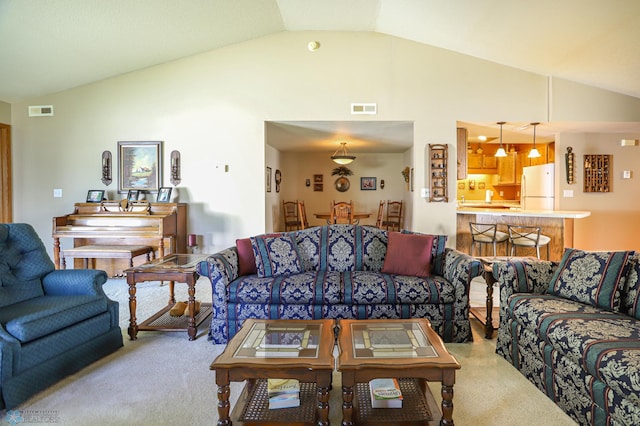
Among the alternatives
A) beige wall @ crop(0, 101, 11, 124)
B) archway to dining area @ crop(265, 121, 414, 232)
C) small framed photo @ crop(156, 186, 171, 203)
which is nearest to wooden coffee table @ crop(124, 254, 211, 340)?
small framed photo @ crop(156, 186, 171, 203)

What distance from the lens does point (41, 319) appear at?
2018mm

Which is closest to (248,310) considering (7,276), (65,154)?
(7,276)

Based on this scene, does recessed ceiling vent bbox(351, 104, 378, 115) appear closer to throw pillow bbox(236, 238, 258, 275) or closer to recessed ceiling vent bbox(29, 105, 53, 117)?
throw pillow bbox(236, 238, 258, 275)

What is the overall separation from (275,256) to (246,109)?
2720 mm

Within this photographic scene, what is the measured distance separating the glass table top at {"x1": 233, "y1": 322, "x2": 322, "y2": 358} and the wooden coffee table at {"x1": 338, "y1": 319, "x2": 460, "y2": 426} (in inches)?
6.1

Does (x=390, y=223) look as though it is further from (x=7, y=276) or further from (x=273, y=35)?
(x=7, y=276)

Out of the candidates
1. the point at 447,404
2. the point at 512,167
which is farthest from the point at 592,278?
the point at 512,167

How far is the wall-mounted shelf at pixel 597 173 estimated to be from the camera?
18.4 ft

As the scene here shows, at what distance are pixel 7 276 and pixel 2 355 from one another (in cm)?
79

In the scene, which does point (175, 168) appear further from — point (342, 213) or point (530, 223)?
point (530, 223)

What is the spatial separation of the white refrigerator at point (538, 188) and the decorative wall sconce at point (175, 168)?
5.87m

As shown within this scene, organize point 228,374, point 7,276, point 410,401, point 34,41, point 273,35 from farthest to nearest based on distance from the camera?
point 273,35
point 34,41
point 7,276
point 410,401
point 228,374

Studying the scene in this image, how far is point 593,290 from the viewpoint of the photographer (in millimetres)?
2119

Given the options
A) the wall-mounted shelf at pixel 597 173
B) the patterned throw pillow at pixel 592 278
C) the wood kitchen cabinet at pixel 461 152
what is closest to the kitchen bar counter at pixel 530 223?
the wood kitchen cabinet at pixel 461 152
